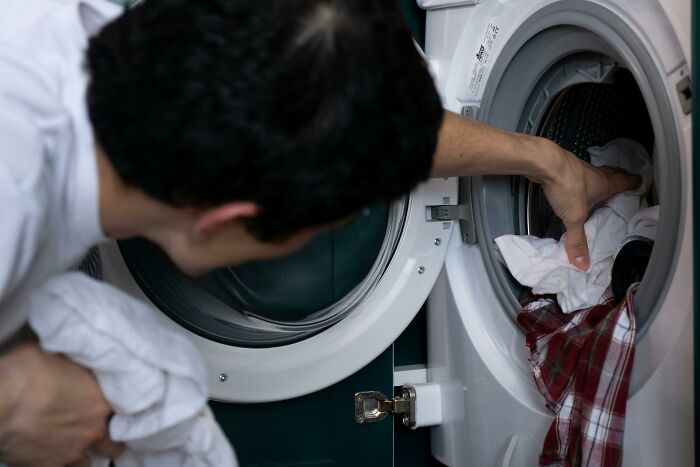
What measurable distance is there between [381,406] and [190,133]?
30.9 inches

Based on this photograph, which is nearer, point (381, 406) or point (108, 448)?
point (108, 448)

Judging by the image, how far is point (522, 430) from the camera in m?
1.06

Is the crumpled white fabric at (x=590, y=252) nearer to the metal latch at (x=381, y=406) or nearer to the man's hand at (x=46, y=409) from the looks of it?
the metal latch at (x=381, y=406)

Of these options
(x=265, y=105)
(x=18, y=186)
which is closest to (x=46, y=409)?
(x=18, y=186)

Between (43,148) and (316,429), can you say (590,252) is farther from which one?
(43,148)

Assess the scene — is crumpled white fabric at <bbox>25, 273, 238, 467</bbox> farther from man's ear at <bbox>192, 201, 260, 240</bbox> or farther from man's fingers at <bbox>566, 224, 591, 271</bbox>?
man's fingers at <bbox>566, 224, 591, 271</bbox>

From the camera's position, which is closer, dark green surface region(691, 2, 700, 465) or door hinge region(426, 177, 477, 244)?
dark green surface region(691, 2, 700, 465)

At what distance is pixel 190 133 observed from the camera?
56 centimetres

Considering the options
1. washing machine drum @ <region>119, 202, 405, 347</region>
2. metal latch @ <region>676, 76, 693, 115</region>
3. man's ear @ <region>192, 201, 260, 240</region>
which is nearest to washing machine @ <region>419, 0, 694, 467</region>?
metal latch @ <region>676, 76, 693, 115</region>

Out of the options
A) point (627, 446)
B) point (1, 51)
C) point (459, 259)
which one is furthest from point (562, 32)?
point (1, 51)

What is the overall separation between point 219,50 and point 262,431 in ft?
2.57

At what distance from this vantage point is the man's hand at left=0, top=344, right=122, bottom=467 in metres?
0.68

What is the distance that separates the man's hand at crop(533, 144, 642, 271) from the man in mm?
463

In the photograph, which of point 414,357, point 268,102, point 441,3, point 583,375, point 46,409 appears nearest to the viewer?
point 268,102
